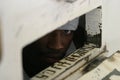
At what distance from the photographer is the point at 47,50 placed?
0.96 meters

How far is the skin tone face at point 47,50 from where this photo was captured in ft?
2.92

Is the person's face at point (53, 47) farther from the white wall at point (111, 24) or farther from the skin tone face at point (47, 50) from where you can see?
the white wall at point (111, 24)

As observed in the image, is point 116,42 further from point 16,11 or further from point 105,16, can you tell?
point 16,11

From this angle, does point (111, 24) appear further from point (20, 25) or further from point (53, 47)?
point (20, 25)

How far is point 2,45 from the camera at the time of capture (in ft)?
1.67

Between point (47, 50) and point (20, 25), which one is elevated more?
point (20, 25)

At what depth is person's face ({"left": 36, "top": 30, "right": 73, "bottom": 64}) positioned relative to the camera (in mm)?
917

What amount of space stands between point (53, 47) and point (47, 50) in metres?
0.03

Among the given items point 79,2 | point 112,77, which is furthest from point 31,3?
point 112,77

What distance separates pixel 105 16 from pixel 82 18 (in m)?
0.08

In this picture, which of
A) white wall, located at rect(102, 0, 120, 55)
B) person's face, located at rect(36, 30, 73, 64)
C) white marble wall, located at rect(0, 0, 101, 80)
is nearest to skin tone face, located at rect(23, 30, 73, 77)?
person's face, located at rect(36, 30, 73, 64)

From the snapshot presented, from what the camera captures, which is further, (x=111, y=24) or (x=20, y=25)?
(x=111, y=24)

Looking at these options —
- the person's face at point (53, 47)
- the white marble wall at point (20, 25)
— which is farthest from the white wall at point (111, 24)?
the white marble wall at point (20, 25)

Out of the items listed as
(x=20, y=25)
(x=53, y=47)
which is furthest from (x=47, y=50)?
(x=20, y=25)
